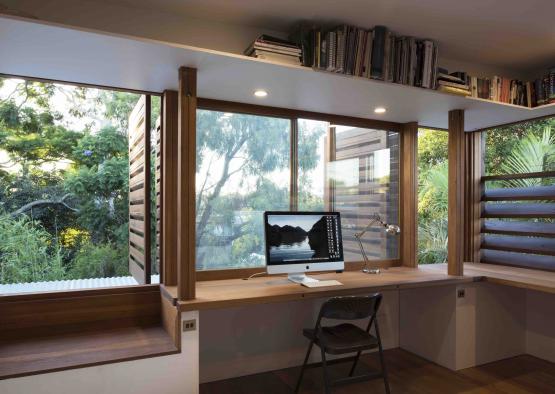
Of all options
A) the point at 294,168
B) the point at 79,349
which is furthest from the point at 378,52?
the point at 79,349

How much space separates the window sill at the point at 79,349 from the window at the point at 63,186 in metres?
0.37

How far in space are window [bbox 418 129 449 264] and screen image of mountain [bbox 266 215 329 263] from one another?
1786mm

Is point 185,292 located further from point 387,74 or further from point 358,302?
point 387,74

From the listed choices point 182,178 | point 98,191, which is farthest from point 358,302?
point 98,191

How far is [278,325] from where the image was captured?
329 cm

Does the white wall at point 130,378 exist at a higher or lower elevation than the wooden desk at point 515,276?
lower

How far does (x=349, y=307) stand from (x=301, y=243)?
24.3 inches

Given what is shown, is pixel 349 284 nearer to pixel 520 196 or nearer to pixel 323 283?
pixel 323 283

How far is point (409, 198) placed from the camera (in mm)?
3867

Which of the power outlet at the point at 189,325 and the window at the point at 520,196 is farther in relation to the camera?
the window at the point at 520,196

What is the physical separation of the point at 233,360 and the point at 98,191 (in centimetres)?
165

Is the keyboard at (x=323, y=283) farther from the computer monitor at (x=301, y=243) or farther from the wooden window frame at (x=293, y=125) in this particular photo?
the wooden window frame at (x=293, y=125)

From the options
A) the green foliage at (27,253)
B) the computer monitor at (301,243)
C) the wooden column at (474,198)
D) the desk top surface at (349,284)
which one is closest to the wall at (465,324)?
the desk top surface at (349,284)

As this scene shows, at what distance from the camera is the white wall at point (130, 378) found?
2053mm
